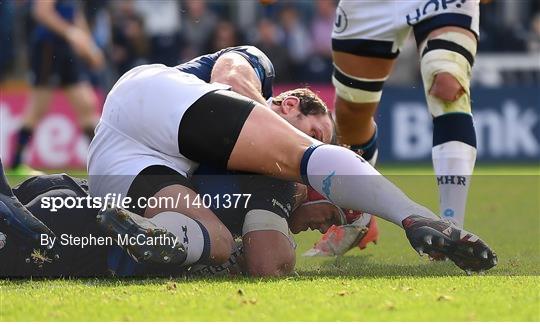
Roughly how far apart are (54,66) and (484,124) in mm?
5606

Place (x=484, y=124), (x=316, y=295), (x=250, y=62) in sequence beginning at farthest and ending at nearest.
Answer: (x=484, y=124) < (x=250, y=62) < (x=316, y=295)

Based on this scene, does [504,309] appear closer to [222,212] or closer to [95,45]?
[222,212]

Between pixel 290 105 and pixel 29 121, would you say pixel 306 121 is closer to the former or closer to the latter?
pixel 290 105

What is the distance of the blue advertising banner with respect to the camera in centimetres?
1496

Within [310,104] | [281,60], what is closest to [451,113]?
[310,104]

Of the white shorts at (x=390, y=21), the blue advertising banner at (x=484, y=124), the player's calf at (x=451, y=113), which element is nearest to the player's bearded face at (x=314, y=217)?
Result: the player's calf at (x=451, y=113)

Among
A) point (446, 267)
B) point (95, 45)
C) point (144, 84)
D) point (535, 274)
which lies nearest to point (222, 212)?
point (144, 84)

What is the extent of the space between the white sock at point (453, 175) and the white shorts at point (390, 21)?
649 millimetres

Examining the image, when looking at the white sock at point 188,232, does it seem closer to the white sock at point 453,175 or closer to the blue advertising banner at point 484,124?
the white sock at point 453,175

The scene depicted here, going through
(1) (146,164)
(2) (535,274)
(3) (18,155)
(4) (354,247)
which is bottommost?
(3) (18,155)

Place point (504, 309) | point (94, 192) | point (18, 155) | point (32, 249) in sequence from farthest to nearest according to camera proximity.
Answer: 1. point (18, 155)
2. point (94, 192)
3. point (32, 249)
4. point (504, 309)

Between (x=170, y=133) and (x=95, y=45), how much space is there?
1057 cm

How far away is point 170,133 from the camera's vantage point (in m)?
4.98

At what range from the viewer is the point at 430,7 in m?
6.18
